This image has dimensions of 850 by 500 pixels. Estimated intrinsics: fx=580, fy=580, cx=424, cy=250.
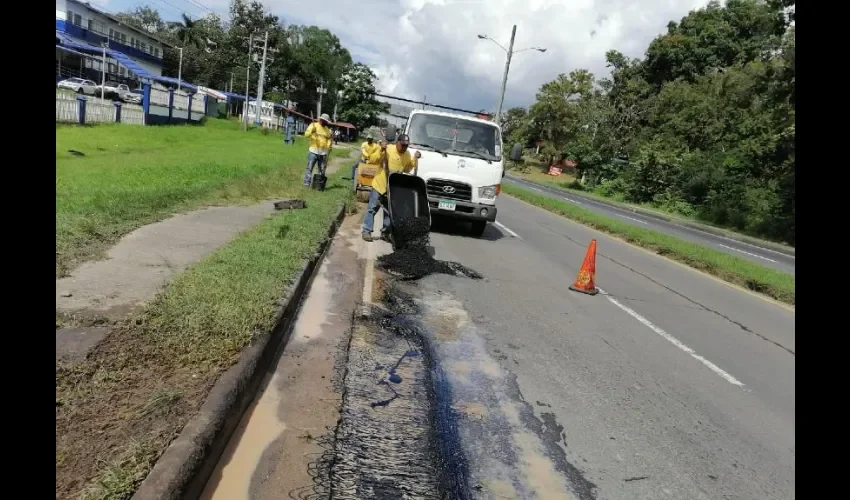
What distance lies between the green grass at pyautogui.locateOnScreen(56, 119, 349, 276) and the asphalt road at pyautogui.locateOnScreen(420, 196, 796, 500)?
4081 mm

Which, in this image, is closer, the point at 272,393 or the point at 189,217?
the point at 272,393

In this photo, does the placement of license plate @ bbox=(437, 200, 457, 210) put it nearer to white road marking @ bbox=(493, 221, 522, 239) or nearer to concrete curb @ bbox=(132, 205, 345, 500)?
white road marking @ bbox=(493, 221, 522, 239)

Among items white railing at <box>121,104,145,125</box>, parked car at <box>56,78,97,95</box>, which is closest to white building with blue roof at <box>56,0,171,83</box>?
parked car at <box>56,78,97,95</box>

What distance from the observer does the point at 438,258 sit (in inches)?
363

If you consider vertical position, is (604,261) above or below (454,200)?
below

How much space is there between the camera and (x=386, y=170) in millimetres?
9586

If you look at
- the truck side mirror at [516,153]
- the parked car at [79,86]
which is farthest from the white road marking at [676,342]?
the parked car at [79,86]

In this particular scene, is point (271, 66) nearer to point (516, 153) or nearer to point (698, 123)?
point (698, 123)

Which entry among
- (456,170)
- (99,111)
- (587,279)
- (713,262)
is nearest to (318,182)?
(456,170)

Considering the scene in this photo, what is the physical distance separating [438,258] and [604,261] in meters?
4.15

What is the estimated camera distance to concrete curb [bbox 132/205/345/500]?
2436 millimetres

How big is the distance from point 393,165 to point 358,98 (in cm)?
6760
